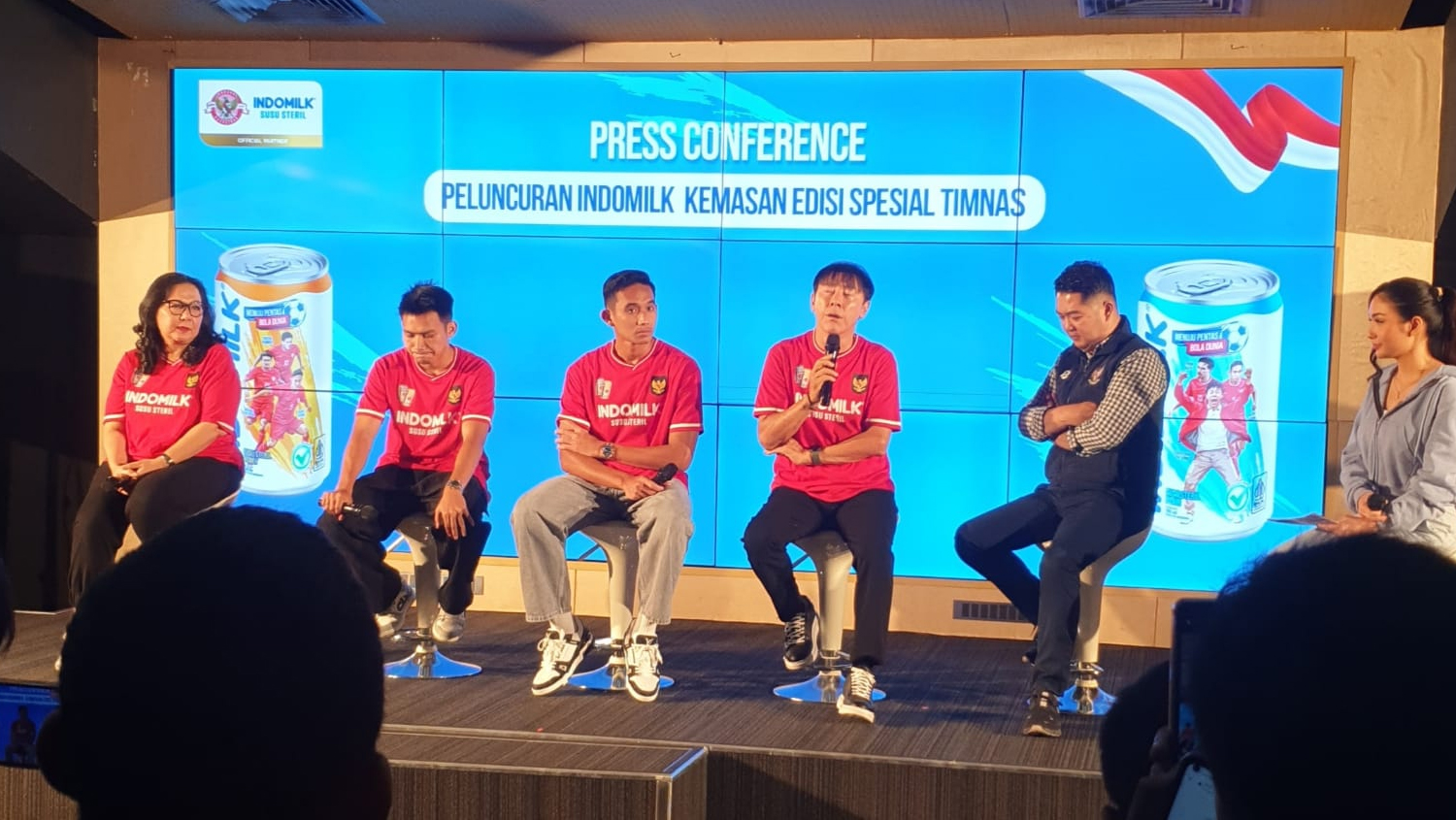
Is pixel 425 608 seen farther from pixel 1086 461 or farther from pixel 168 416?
pixel 1086 461

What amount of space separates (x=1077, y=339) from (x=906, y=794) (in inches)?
60.1

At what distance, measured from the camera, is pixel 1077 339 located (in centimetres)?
398

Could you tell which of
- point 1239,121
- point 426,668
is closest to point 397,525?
point 426,668

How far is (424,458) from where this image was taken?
4441mm

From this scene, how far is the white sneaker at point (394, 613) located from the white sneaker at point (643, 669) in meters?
0.99

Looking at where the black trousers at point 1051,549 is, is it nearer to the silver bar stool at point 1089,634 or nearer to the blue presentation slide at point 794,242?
the silver bar stool at point 1089,634

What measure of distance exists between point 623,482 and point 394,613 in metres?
1.18

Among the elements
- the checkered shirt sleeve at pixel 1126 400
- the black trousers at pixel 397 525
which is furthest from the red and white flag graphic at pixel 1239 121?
the black trousers at pixel 397 525

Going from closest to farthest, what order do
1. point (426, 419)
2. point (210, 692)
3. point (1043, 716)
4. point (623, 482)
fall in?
point (210, 692), point (1043, 716), point (623, 482), point (426, 419)

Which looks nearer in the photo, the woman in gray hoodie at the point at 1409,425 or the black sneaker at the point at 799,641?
the woman in gray hoodie at the point at 1409,425

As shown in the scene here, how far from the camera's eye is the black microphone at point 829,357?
13.4 ft

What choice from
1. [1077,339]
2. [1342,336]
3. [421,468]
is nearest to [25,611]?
[421,468]

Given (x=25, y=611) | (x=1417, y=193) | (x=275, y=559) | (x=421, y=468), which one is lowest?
(x=25, y=611)

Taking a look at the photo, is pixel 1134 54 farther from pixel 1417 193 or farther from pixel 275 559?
pixel 275 559
